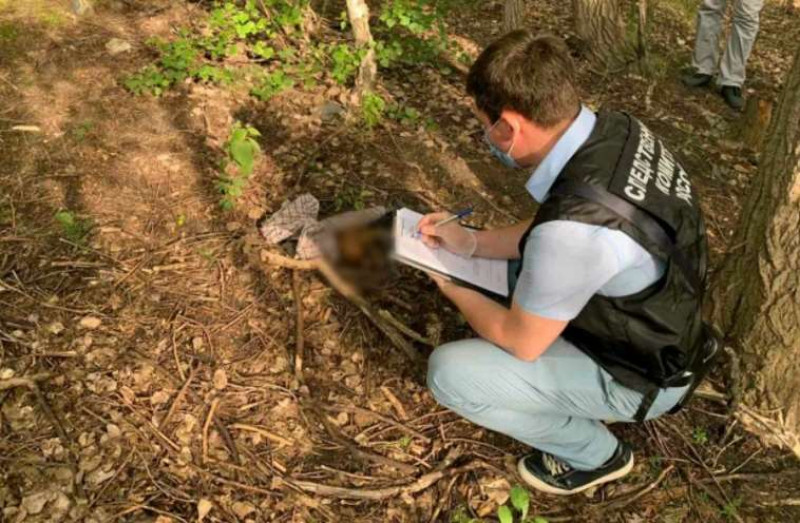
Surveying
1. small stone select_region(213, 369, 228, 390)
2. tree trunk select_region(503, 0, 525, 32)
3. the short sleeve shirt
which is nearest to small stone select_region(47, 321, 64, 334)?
small stone select_region(213, 369, 228, 390)

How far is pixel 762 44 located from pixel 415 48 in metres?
3.92

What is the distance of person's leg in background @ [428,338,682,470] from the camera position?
7.59 ft

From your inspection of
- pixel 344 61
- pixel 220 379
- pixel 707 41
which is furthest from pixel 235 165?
pixel 707 41

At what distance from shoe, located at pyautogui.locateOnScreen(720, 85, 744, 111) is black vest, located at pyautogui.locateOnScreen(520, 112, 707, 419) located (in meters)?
3.49

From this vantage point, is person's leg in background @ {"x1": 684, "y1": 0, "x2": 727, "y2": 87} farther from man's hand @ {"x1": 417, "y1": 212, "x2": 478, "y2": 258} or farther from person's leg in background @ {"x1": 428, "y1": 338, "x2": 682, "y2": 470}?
person's leg in background @ {"x1": 428, "y1": 338, "x2": 682, "y2": 470}

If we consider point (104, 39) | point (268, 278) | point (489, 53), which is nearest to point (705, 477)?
point (489, 53)

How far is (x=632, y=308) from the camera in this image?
2.09m

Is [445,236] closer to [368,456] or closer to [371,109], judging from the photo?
[368,456]

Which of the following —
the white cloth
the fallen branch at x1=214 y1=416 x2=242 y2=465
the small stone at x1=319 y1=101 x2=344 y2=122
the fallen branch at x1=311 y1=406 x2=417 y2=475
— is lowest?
the fallen branch at x1=214 y1=416 x2=242 y2=465

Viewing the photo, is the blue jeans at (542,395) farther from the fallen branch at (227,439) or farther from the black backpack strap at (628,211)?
the fallen branch at (227,439)

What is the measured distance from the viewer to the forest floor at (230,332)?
2.46 meters

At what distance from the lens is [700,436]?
8.92 feet

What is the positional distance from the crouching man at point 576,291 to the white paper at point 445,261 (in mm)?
118

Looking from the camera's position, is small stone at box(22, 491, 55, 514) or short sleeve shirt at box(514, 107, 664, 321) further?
small stone at box(22, 491, 55, 514)
